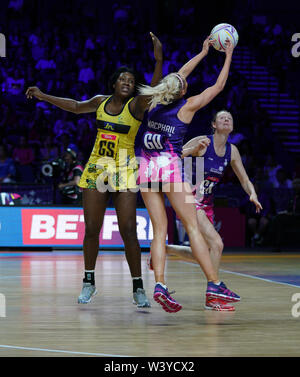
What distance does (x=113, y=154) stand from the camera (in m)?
7.25

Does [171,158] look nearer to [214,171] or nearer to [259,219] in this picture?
[214,171]

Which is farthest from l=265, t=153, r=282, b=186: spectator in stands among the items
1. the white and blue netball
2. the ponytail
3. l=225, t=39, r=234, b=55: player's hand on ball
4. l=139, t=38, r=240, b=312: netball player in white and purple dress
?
the ponytail

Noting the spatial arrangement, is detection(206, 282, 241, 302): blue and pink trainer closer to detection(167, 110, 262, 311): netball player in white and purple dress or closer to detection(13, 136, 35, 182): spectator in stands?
detection(167, 110, 262, 311): netball player in white and purple dress

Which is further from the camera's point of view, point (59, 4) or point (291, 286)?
point (59, 4)

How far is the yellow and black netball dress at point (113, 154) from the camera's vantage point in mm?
7191

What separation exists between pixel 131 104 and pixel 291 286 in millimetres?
3445

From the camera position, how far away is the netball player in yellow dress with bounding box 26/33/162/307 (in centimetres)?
719

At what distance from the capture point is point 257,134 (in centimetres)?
2103

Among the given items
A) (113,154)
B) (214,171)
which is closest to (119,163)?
(113,154)

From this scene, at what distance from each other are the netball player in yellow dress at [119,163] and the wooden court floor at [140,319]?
2.22 ft

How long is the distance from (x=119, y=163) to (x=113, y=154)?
111mm
